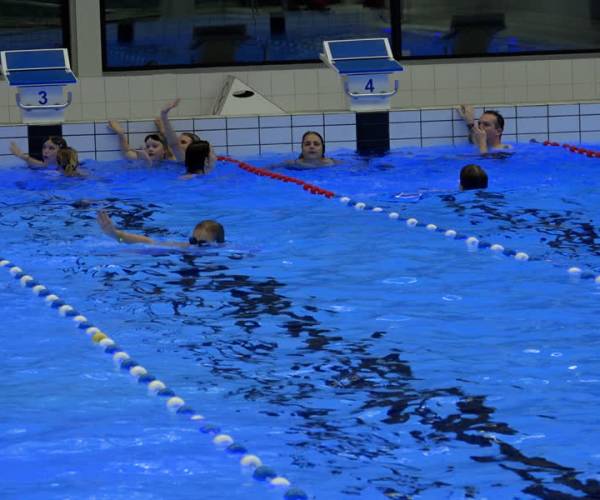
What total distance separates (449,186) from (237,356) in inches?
192

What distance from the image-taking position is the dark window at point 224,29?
44.9ft

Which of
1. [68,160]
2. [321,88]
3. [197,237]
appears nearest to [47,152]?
[68,160]

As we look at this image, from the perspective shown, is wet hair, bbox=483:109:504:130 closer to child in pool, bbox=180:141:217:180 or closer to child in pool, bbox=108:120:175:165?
child in pool, bbox=180:141:217:180

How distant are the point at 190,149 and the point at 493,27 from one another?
4545 millimetres

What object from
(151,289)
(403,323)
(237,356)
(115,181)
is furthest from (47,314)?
(115,181)

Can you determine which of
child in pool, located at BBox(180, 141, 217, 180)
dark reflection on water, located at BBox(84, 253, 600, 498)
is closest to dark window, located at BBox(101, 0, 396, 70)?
child in pool, located at BBox(180, 141, 217, 180)

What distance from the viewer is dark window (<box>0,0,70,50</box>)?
536 inches

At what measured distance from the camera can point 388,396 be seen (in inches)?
214

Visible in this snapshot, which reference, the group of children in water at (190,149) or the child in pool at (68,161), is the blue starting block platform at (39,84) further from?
the child in pool at (68,161)

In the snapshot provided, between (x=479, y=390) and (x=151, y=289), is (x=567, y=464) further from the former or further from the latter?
(x=151, y=289)

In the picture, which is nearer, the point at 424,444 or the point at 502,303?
the point at 424,444

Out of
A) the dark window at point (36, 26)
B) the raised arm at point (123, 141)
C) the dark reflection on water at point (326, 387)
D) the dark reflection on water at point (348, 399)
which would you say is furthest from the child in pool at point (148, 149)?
the dark reflection on water at point (348, 399)

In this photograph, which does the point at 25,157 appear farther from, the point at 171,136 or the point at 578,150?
the point at 578,150

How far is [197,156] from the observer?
11.1 metres
